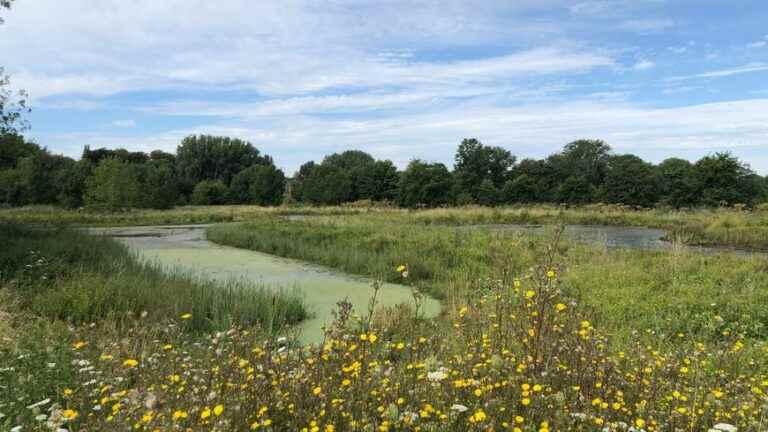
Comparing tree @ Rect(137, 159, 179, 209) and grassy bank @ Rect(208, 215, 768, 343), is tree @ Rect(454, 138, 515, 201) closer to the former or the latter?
tree @ Rect(137, 159, 179, 209)

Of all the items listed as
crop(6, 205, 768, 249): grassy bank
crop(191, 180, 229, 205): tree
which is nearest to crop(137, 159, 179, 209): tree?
crop(191, 180, 229, 205): tree

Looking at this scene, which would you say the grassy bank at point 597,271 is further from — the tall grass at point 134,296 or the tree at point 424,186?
the tree at point 424,186

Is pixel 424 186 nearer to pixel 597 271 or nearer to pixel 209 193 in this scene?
pixel 209 193

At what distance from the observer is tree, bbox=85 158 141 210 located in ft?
121

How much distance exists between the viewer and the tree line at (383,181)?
3875 cm

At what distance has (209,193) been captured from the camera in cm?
→ 6012

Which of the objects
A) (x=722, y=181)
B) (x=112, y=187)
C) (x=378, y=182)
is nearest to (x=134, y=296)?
(x=112, y=187)

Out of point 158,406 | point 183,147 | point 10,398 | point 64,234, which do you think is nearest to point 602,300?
point 158,406

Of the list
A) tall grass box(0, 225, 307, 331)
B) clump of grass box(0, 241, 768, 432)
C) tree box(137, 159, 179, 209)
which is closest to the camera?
clump of grass box(0, 241, 768, 432)

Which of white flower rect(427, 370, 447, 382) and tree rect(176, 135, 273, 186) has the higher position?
tree rect(176, 135, 273, 186)

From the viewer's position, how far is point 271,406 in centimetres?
273

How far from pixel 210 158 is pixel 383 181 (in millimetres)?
27114

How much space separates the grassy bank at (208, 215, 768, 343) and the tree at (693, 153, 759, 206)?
31380 millimetres

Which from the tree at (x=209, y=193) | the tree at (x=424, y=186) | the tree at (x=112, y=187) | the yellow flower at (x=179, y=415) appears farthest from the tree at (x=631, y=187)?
the yellow flower at (x=179, y=415)
